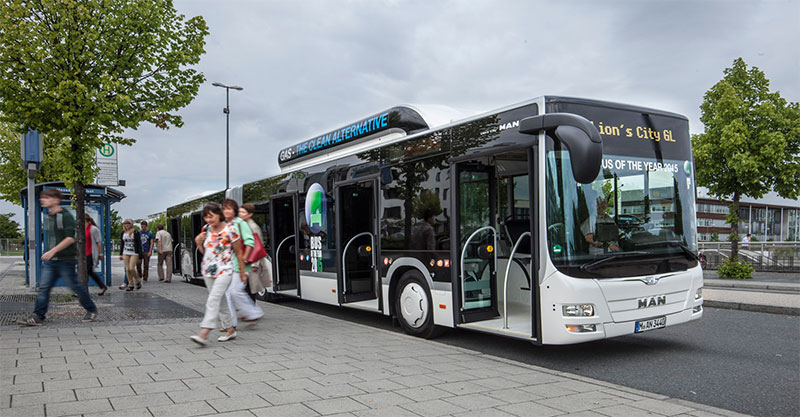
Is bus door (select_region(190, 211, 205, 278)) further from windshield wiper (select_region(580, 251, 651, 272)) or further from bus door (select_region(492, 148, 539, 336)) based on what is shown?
windshield wiper (select_region(580, 251, 651, 272))

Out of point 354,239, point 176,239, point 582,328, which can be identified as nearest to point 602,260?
point 582,328

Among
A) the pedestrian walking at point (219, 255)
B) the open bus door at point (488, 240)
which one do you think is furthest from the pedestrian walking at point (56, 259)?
the open bus door at point (488, 240)

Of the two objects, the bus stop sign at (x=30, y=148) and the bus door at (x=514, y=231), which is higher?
the bus stop sign at (x=30, y=148)

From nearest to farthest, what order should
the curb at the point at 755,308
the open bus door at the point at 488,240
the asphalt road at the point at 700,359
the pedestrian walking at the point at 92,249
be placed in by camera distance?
1. the asphalt road at the point at 700,359
2. the open bus door at the point at 488,240
3. the curb at the point at 755,308
4. the pedestrian walking at the point at 92,249

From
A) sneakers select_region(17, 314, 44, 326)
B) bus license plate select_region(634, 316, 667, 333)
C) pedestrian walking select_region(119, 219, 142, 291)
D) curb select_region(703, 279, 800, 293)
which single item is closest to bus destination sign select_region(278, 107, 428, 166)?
bus license plate select_region(634, 316, 667, 333)

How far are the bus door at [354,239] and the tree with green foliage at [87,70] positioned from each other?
3869 millimetres

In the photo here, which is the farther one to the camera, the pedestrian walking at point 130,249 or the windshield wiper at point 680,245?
the pedestrian walking at point 130,249

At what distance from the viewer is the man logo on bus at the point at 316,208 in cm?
1021

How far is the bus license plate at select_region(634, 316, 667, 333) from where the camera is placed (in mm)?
6258

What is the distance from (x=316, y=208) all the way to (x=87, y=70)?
464cm

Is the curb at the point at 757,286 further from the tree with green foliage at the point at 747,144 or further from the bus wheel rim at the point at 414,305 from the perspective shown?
the bus wheel rim at the point at 414,305

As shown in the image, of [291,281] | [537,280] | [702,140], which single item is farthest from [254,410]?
[702,140]

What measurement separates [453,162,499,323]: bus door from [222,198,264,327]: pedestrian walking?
259 cm

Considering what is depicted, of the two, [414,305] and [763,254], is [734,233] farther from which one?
[414,305]
